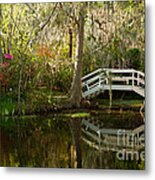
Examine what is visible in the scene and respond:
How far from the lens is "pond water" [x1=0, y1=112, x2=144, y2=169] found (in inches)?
90.0

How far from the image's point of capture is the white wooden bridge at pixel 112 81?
2.28 metres

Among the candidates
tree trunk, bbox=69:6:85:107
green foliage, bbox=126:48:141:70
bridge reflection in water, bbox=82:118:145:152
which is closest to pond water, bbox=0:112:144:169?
bridge reflection in water, bbox=82:118:145:152

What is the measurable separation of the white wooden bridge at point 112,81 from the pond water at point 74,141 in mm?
107

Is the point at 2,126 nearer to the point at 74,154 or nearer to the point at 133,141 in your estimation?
the point at 74,154

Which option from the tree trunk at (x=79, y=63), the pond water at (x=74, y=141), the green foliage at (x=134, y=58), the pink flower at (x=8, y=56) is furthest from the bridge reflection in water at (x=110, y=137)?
the pink flower at (x=8, y=56)

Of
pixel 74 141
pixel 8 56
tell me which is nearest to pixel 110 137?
pixel 74 141

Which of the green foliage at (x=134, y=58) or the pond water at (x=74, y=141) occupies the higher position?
the green foliage at (x=134, y=58)

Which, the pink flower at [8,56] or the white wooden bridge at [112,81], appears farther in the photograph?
the pink flower at [8,56]

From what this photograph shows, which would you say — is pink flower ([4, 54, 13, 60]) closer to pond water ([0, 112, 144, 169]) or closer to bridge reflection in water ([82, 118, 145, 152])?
pond water ([0, 112, 144, 169])

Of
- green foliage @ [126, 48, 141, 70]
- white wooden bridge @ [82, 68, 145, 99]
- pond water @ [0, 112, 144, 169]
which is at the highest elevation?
green foliage @ [126, 48, 141, 70]

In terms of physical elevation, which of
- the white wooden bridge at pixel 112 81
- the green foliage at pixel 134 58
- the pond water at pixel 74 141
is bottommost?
the pond water at pixel 74 141

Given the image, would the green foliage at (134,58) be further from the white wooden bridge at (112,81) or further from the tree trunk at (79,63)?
the tree trunk at (79,63)

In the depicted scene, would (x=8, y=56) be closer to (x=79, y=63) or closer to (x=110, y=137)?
(x=79, y=63)

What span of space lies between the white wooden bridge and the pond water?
0.11m
